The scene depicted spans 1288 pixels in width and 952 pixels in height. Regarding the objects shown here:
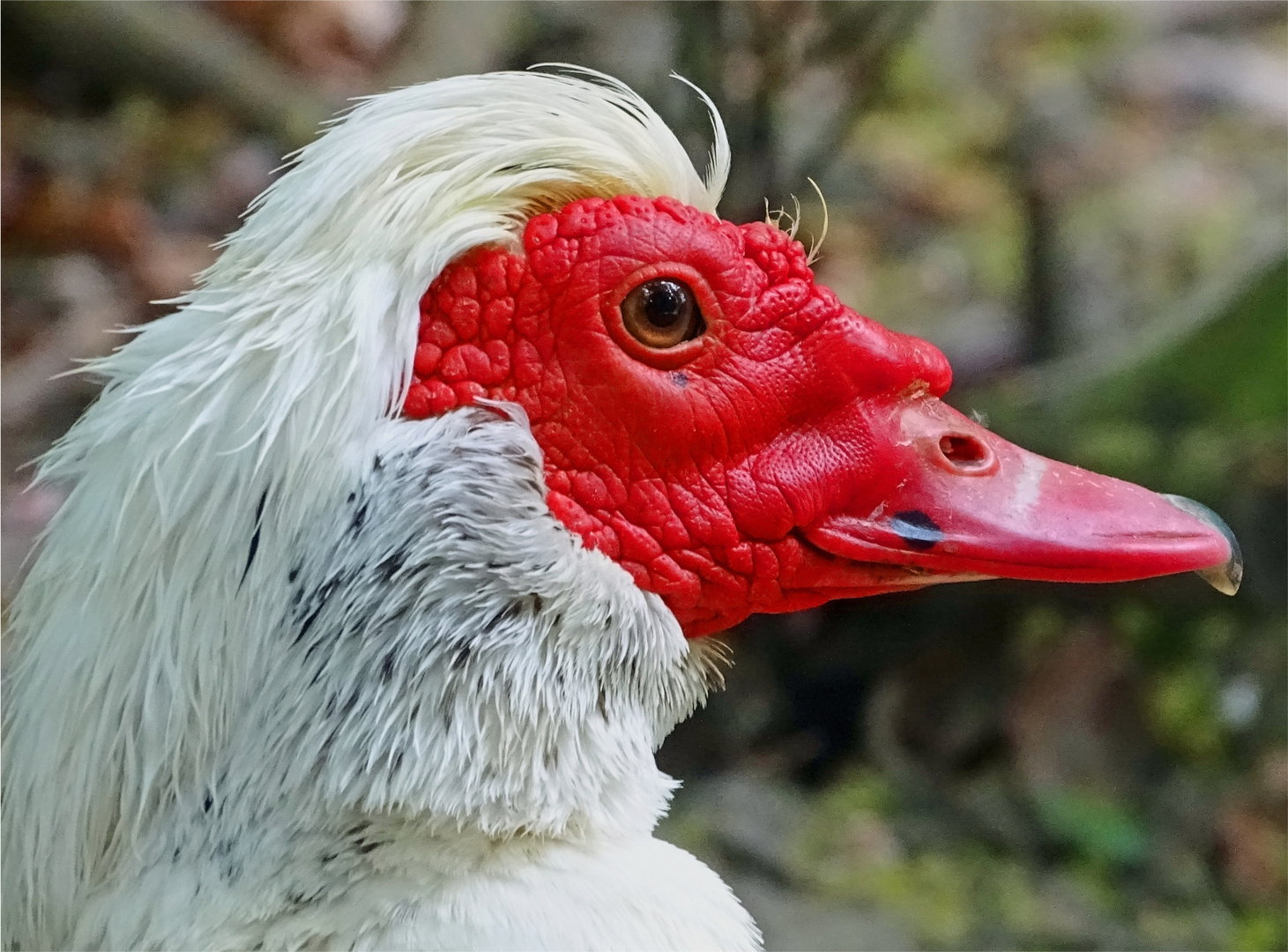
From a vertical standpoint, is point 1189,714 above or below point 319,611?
below

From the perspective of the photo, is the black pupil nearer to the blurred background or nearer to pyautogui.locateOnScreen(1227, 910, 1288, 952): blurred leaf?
the blurred background

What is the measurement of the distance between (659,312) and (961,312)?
2447mm

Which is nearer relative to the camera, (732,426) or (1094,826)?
(732,426)

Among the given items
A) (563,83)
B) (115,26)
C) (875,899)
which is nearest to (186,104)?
(115,26)

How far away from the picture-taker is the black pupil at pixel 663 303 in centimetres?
100

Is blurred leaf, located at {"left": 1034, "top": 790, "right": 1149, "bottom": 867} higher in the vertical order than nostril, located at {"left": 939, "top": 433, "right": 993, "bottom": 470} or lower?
lower

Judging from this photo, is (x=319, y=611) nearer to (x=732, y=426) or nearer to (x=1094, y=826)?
(x=732, y=426)

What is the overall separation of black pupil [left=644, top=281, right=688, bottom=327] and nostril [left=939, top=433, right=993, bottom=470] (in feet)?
1.05

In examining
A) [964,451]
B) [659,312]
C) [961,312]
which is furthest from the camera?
[961,312]

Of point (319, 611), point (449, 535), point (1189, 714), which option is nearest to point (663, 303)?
Answer: point (449, 535)

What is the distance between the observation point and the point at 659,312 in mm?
1005

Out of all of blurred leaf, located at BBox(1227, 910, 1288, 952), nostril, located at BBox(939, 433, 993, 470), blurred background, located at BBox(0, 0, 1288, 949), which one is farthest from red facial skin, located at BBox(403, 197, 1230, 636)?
blurred leaf, located at BBox(1227, 910, 1288, 952)

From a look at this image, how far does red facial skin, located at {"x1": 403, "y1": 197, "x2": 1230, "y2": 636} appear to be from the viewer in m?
0.98

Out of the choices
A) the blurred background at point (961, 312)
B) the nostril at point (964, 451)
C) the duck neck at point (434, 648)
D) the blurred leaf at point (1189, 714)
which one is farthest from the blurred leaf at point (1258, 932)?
the duck neck at point (434, 648)
